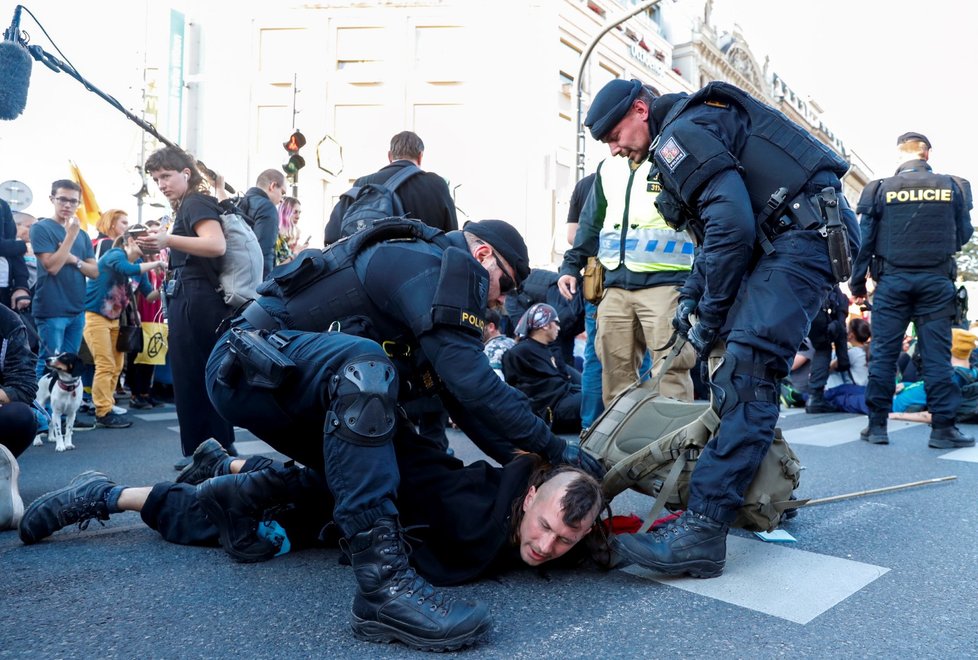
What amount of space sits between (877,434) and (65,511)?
16.5ft

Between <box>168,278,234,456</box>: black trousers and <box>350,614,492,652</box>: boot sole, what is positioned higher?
<box>168,278,234,456</box>: black trousers

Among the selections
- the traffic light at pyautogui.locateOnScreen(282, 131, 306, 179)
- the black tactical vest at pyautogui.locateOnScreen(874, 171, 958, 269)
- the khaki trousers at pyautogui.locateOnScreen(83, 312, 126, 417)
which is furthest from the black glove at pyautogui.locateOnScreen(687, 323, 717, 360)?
the traffic light at pyautogui.locateOnScreen(282, 131, 306, 179)

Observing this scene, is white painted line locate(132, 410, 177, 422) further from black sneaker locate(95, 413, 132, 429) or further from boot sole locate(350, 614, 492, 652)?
boot sole locate(350, 614, 492, 652)

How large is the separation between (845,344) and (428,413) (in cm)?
567

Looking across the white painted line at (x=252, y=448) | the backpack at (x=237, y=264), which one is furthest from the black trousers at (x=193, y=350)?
the white painted line at (x=252, y=448)

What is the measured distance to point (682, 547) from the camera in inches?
95.1

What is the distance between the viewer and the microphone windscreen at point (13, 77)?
13.7ft

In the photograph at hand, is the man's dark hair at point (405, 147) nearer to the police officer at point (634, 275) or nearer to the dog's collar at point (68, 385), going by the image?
the police officer at point (634, 275)

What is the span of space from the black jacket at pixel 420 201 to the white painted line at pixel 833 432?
122 inches

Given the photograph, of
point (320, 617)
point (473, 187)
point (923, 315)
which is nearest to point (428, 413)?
point (320, 617)

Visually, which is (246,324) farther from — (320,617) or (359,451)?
(320,617)

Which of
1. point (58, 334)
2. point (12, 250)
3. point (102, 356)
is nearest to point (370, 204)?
point (12, 250)

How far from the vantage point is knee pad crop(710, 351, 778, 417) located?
2516 mm

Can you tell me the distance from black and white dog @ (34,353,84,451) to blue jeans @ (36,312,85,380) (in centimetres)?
85
